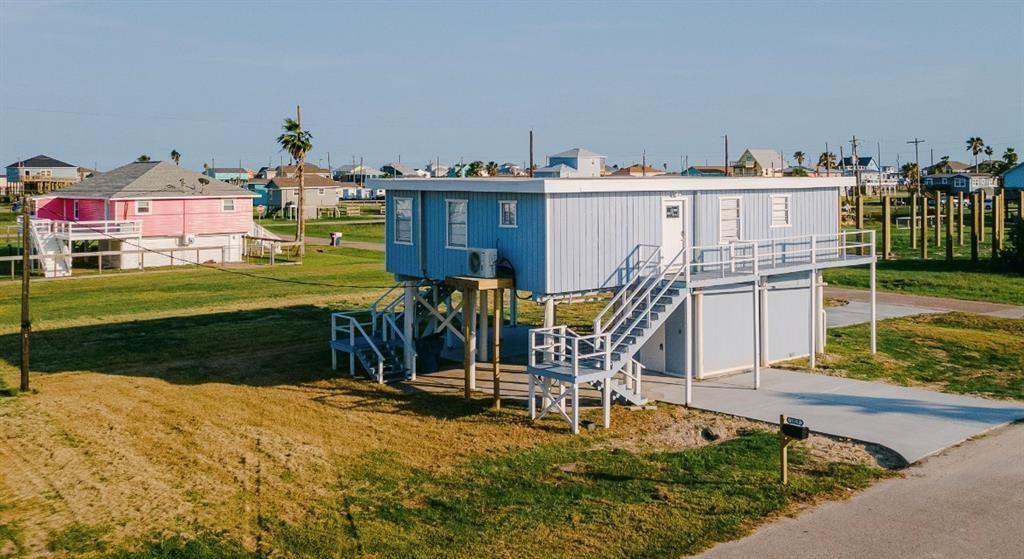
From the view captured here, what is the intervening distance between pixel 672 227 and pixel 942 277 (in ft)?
91.0

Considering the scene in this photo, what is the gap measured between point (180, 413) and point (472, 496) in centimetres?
929

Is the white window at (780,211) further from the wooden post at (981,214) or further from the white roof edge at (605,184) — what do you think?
the wooden post at (981,214)

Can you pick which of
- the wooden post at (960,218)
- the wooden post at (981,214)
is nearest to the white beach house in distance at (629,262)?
the wooden post at (960,218)

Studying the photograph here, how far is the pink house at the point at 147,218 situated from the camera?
175 feet

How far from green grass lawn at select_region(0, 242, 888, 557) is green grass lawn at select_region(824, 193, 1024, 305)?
2669cm

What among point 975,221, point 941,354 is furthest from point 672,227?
point 975,221

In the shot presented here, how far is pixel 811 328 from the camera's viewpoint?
28.6 m

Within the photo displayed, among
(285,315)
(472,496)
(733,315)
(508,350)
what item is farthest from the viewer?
(285,315)

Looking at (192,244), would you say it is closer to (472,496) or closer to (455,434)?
(455,434)

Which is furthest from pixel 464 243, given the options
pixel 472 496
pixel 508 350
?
pixel 472 496

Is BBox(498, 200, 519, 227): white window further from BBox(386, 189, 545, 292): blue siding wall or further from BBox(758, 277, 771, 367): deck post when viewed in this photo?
BBox(758, 277, 771, 367): deck post

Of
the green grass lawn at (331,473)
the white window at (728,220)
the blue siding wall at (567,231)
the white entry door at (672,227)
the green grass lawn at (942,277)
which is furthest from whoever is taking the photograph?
the green grass lawn at (942,277)

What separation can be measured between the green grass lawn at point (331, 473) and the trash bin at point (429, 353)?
2.24 meters

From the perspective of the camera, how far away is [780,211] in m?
29.5
